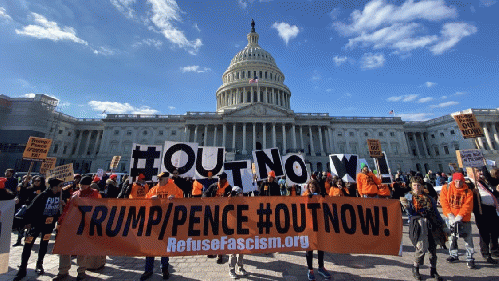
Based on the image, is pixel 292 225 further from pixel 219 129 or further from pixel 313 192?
pixel 219 129

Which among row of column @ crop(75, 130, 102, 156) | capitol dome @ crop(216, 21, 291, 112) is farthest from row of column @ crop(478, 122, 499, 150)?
row of column @ crop(75, 130, 102, 156)

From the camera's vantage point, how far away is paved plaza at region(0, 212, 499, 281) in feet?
15.8

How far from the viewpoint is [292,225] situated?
4.79 m

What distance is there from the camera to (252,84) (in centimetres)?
6075

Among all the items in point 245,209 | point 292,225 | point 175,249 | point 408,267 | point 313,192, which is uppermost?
point 313,192

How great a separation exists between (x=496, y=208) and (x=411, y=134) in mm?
63668

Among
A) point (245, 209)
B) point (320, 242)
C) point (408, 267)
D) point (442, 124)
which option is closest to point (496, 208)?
point (408, 267)

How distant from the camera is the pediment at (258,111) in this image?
160 feet

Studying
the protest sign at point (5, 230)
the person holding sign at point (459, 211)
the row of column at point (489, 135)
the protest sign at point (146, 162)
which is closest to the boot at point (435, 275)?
the person holding sign at point (459, 211)

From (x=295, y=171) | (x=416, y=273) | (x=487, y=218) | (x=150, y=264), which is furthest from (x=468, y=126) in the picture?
(x=150, y=264)

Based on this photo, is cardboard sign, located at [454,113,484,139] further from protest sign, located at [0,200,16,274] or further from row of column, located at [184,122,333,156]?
row of column, located at [184,122,333,156]

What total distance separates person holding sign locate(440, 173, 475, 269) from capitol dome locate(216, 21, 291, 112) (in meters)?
54.5

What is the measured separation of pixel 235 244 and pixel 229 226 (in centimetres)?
40

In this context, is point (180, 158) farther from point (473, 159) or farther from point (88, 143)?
point (88, 143)
